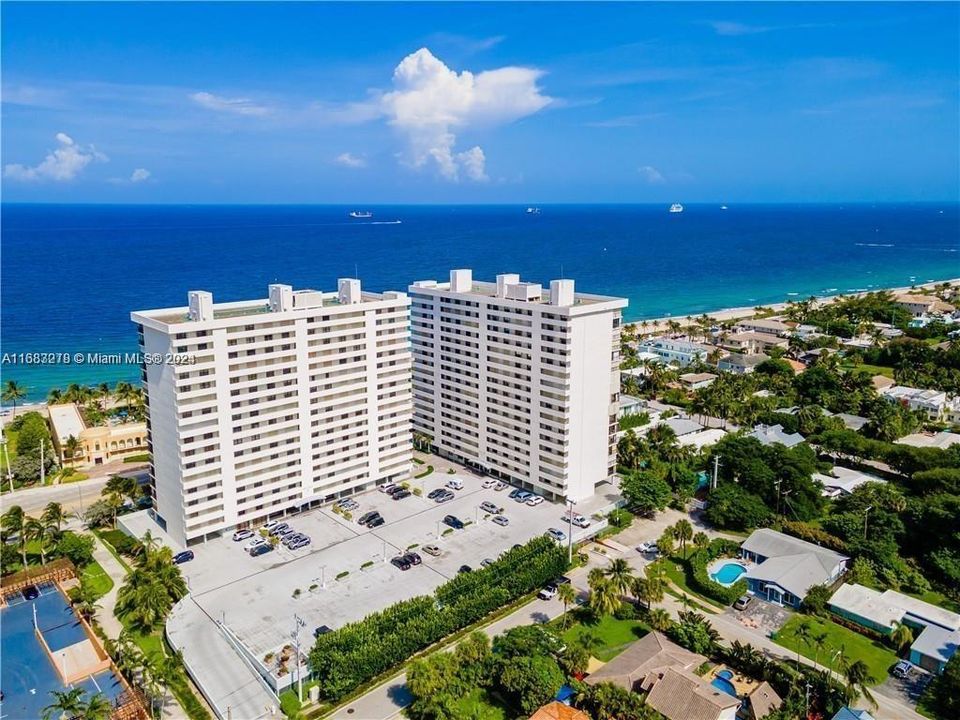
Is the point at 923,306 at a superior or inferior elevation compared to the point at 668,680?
superior

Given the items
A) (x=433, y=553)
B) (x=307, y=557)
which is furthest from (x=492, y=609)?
(x=307, y=557)

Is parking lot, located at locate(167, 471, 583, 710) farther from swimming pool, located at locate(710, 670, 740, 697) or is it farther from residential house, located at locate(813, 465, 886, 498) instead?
residential house, located at locate(813, 465, 886, 498)

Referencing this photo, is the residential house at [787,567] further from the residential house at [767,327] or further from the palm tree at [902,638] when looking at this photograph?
the residential house at [767,327]

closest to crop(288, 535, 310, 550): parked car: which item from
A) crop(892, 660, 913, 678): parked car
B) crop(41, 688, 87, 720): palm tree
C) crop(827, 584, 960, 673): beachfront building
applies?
crop(41, 688, 87, 720): palm tree

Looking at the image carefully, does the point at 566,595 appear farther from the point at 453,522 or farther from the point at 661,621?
the point at 453,522

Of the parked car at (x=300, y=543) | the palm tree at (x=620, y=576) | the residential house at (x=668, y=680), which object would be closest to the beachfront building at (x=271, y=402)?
the parked car at (x=300, y=543)

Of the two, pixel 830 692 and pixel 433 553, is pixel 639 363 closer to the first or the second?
pixel 433 553

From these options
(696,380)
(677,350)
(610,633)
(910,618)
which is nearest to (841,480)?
(910,618)
